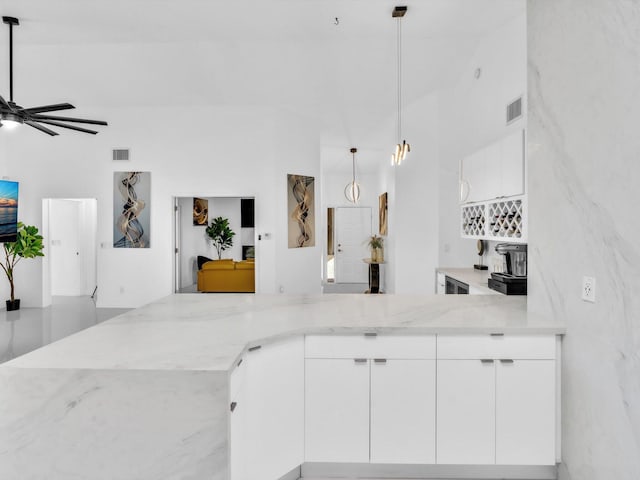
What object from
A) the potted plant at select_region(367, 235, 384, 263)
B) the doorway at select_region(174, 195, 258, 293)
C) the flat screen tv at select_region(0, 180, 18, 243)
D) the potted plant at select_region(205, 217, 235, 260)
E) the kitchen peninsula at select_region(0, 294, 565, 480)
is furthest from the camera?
the potted plant at select_region(205, 217, 235, 260)

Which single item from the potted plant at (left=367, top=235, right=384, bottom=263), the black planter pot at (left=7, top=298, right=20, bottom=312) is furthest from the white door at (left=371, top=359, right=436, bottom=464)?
the black planter pot at (left=7, top=298, right=20, bottom=312)

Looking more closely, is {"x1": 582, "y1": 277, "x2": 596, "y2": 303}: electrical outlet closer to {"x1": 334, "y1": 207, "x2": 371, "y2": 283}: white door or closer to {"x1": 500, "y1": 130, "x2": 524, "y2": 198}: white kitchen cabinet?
{"x1": 500, "y1": 130, "x2": 524, "y2": 198}: white kitchen cabinet

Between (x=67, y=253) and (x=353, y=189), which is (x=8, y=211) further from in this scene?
(x=353, y=189)

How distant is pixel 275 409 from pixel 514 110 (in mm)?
3420

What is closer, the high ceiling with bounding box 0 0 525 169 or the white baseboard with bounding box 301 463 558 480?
the white baseboard with bounding box 301 463 558 480

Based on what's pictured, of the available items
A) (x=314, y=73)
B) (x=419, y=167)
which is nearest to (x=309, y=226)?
(x=419, y=167)

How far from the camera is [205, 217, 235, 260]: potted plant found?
897cm

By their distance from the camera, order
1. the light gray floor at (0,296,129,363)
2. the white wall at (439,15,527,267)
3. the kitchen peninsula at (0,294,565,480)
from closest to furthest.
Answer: the kitchen peninsula at (0,294,565,480) → the white wall at (439,15,527,267) → the light gray floor at (0,296,129,363)

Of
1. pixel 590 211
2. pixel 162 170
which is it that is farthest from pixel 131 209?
pixel 590 211

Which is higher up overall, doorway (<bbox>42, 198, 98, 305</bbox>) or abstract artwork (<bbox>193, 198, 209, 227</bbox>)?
abstract artwork (<bbox>193, 198, 209, 227</bbox>)

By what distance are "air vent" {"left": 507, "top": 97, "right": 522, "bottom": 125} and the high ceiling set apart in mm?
881

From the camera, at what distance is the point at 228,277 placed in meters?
7.00

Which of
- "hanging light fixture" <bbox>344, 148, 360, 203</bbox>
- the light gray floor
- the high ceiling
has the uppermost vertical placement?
the high ceiling

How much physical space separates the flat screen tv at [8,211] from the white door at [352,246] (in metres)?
6.55
